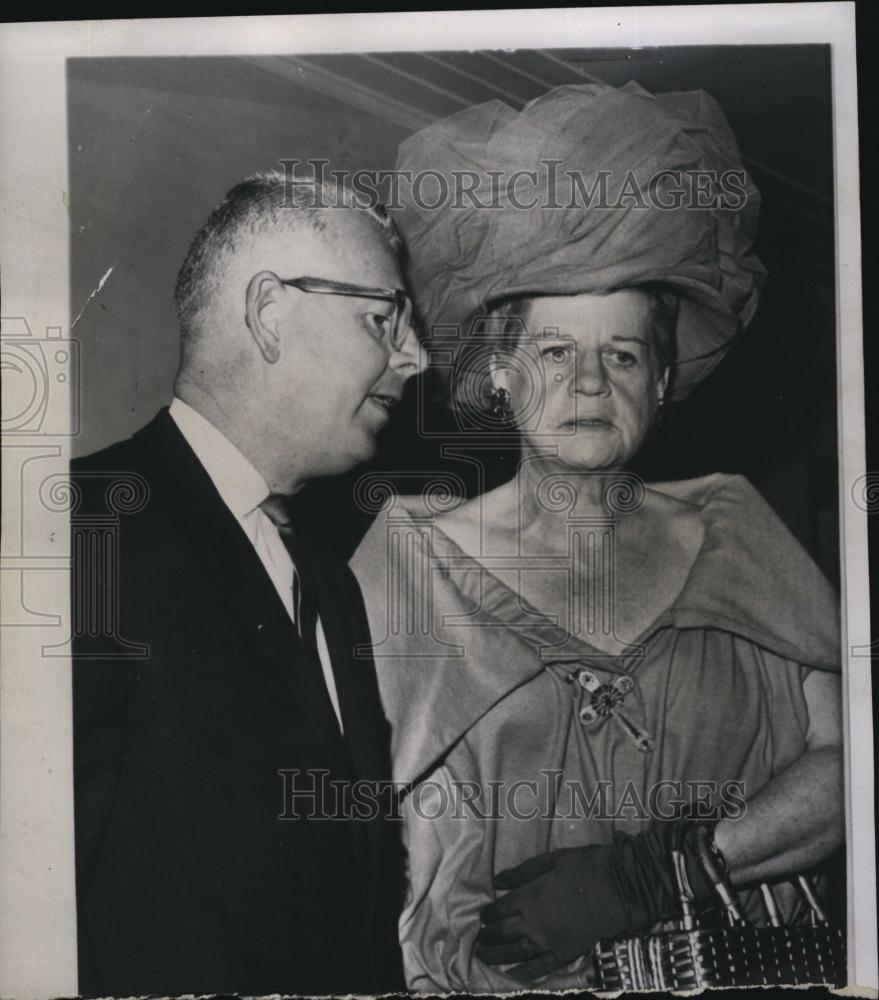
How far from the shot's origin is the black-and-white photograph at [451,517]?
80.8 inches

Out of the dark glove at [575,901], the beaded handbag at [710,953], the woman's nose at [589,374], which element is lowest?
the beaded handbag at [710,953]

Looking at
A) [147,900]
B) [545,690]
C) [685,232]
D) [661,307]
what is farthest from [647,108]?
[147,900]

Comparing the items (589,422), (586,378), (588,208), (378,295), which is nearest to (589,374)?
(586,378)

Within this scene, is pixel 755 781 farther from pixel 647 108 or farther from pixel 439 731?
pixel 647 108

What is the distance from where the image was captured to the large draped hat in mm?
2086

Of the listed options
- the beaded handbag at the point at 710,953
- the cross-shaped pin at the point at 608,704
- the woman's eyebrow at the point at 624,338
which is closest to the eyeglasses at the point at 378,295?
the woman's eyebrow at the point at 624,338

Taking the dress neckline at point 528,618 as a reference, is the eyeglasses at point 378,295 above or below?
above

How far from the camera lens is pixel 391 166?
2.10m

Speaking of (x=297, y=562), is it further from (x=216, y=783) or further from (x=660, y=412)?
(x=660, y=412)

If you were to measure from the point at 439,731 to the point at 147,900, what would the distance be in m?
0.79

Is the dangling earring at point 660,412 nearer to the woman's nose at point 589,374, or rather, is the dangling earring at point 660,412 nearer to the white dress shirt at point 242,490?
the woman's nose at point 589,374

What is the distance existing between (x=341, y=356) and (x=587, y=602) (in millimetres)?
822

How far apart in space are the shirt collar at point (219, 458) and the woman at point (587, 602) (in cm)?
33

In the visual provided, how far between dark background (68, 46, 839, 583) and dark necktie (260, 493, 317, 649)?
8cm
